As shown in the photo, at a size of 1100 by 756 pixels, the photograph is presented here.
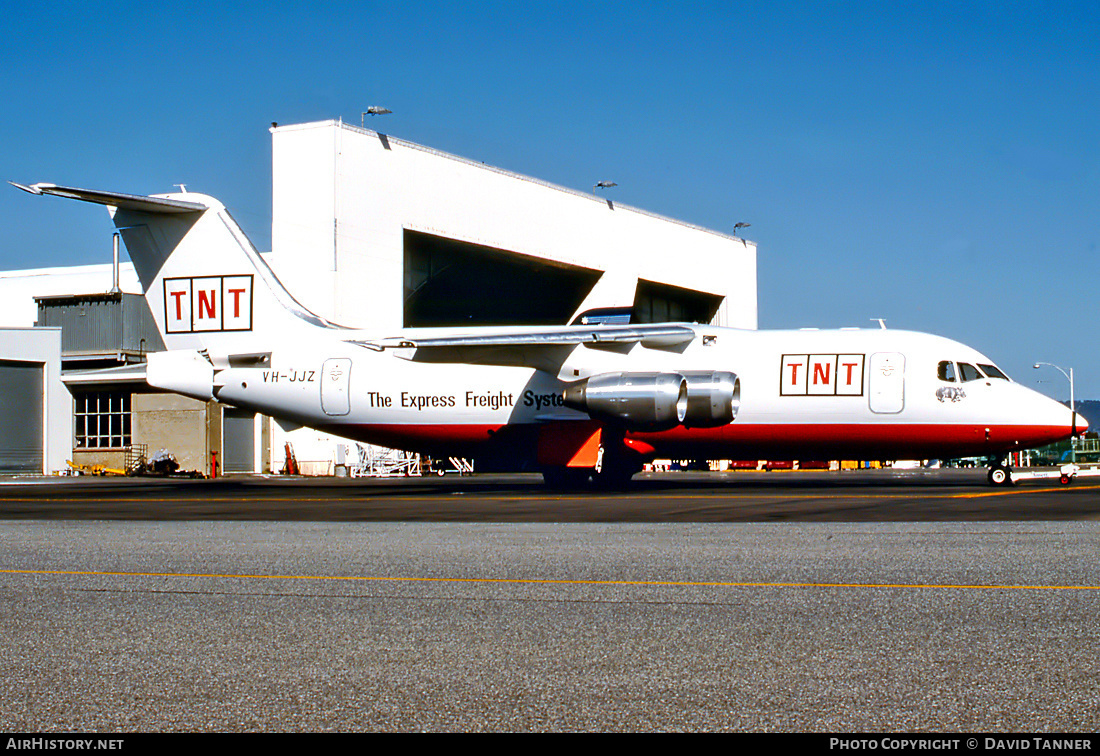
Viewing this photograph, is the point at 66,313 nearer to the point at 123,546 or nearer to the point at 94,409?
the point at 94,409

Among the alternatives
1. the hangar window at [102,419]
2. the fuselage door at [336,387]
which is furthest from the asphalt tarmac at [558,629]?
the hangar window at [102,419]

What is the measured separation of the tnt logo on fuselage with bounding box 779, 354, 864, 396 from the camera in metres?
26.6

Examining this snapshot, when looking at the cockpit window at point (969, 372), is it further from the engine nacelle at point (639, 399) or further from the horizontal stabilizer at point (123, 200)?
the horizontal stabilizer at point (123, 200)

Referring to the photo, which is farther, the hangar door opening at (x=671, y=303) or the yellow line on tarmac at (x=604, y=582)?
the hangar door opening at (x=671, y=303)

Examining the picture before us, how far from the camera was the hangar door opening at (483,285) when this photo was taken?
162 ft

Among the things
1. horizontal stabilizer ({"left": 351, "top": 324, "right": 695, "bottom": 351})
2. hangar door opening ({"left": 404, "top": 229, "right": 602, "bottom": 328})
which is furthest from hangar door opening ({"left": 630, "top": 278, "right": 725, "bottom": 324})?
horizontal stabilizer ({"left": 351, "top": 324, "right": 695, "bottom": 351})

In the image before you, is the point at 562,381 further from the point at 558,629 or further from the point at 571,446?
the point at 558,629

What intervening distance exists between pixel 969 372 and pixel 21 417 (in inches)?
1642

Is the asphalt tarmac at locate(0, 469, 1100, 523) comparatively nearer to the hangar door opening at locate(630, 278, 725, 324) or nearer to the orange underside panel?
the orange underside panel

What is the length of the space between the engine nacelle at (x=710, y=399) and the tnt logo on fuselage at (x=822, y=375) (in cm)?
150

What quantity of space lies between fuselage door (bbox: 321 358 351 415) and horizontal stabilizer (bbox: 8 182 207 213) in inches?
237

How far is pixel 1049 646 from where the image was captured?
6484 millimetres
